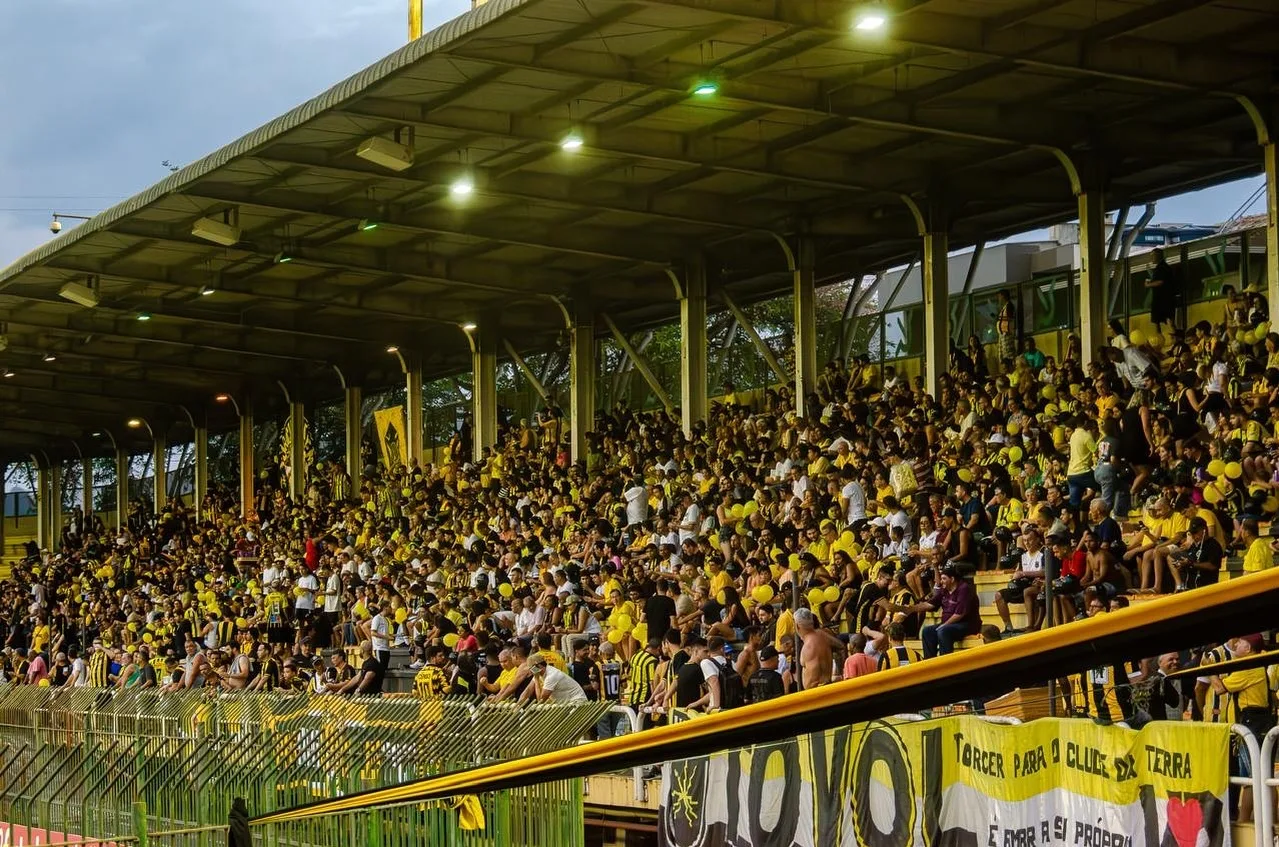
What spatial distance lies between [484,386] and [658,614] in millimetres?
17988

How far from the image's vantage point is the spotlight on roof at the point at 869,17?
18.2 metres

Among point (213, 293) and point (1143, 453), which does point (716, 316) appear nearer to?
point (213, 293)

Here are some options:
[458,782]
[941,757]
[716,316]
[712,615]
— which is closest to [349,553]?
[716,316]

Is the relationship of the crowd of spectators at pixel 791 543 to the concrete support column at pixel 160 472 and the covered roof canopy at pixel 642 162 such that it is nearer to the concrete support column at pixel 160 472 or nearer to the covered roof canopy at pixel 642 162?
the covered roof canopy at pixel 642 162

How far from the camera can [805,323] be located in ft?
94.5

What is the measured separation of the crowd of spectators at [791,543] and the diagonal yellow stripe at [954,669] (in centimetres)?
670

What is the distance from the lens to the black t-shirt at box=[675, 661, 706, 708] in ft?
48.3

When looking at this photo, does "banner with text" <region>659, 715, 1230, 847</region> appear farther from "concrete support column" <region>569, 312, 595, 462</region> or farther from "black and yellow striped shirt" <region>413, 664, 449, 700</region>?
"concrete support column" <region>569, 312, 595, 462</region>

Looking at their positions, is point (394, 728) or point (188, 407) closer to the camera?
point (394, 728)

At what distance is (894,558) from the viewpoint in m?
18.7

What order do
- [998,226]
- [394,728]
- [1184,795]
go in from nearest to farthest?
[1184,795], [394,728], [998,226]

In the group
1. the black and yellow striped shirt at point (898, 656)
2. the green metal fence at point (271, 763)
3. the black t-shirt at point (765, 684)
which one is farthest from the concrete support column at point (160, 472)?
the black t-shirt at point (765, 684)

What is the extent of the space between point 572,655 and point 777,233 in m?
10.6

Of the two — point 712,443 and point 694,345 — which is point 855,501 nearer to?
point 712,443
